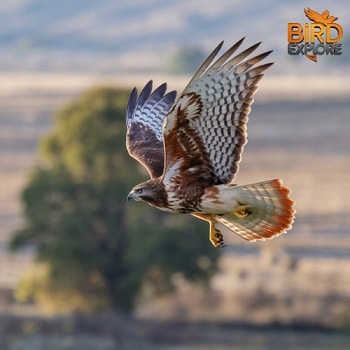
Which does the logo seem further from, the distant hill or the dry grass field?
the distant hill

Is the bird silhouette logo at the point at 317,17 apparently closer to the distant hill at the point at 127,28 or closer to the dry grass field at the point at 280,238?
the dry grass field at the point at 280,238

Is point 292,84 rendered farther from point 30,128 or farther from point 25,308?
point 25,308

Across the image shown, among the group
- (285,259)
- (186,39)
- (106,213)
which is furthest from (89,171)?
(186,39)

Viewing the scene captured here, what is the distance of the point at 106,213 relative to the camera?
26938 millimetres

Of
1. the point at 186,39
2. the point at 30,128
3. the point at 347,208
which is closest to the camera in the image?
the point at 347,208

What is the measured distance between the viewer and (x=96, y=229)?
88.6 ft

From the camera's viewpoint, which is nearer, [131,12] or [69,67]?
[69,67]

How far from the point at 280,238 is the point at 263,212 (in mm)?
25233

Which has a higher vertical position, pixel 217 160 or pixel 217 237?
pixel 217 160

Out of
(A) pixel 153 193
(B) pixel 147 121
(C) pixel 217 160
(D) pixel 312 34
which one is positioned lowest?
(A) pixel 153 193

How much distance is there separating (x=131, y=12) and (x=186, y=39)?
8453mm

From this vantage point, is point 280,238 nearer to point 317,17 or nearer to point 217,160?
point 317,17

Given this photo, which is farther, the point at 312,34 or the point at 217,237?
the point at 312,34

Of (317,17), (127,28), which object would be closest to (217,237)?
(317,17)
